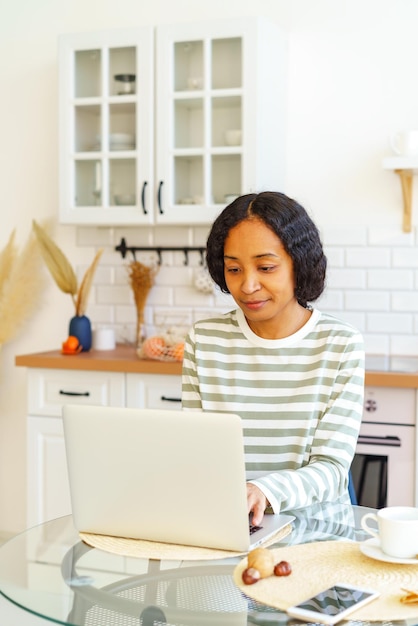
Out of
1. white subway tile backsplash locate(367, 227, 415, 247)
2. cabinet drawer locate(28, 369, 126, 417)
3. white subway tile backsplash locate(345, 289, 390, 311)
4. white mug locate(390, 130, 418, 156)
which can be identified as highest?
white mug locate(390, 130, 418, 156)

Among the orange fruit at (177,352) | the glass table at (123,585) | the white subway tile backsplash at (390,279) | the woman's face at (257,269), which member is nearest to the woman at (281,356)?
the woman's face at (257,269)

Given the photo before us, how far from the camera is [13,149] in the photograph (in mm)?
4293

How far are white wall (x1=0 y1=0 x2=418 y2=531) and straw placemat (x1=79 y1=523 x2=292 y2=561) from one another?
2.42 meters

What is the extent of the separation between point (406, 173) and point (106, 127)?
123 centimetres

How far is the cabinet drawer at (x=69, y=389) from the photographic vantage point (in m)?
3.58

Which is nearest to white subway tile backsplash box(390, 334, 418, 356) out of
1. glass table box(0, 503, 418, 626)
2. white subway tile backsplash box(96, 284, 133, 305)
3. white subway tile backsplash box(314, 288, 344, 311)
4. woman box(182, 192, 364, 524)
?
white subway tile backsplash box(314, 288, 344, 311)

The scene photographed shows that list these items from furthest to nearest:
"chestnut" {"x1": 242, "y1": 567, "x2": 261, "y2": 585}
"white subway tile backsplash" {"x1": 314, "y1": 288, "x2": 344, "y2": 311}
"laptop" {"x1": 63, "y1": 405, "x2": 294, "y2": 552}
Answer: "white subway tile backsplash" {"x1": 314, "y1": 288, "x2": 344, "y2": 311} < "laptop" {"x1": 63, "y1": 405, "x2": 294, "y2": 552} < "chestnut" {"x1": 242, "y1": 567, "x2": 261, "y2": 585}

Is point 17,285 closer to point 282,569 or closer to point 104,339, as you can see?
point 104,339

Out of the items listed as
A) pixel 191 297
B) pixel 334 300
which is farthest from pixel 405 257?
pixel 191 297

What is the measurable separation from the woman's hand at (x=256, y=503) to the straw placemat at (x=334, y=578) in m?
0.11

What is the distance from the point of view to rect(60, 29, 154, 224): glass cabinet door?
3.73m

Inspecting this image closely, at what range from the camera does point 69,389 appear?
12.0ft

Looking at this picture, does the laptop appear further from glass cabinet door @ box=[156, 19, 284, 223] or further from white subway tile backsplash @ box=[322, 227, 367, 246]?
white subway tile backsplash @ box=[322, 227, 367, 246]

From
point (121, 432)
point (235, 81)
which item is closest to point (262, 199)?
point (121, 432)
